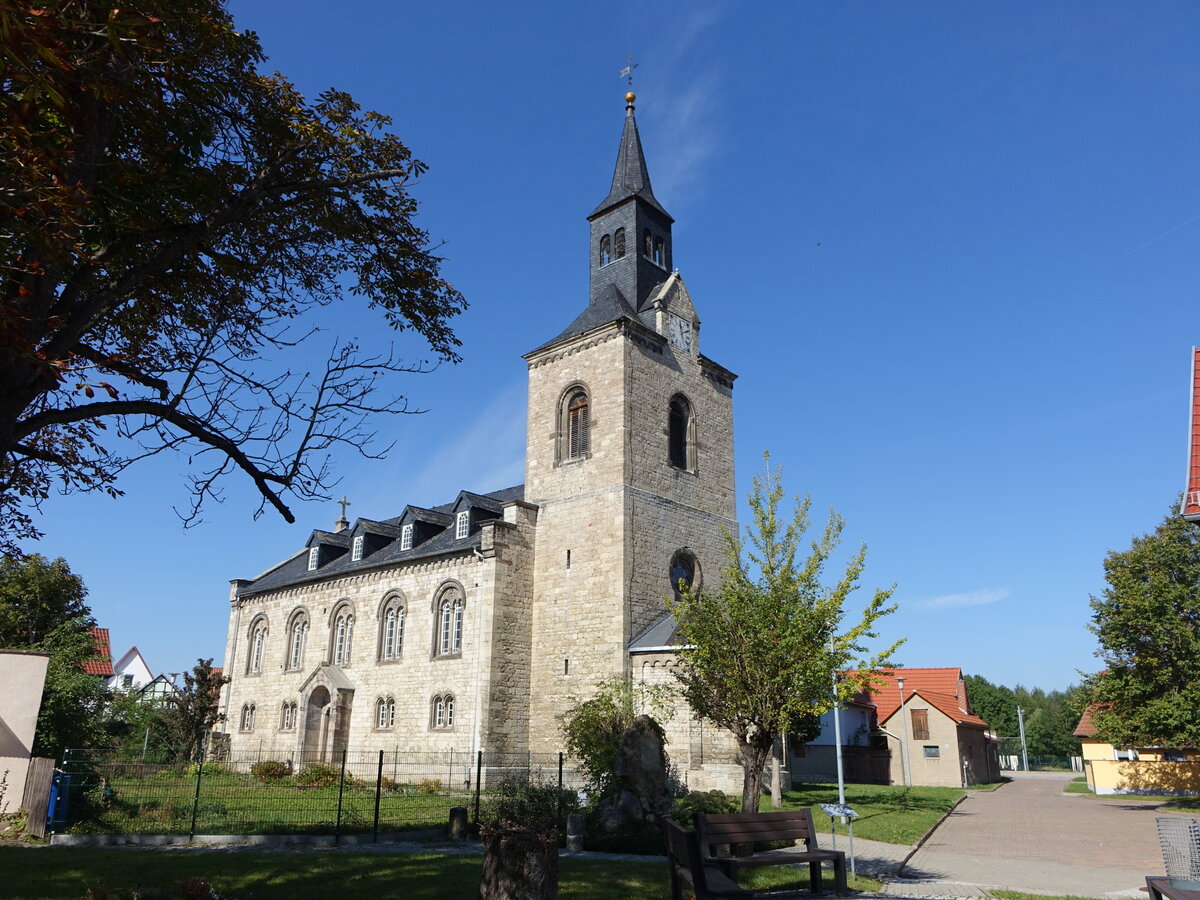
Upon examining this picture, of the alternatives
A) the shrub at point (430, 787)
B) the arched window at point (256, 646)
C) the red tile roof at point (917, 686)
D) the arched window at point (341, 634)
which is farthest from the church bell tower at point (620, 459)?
the red tile roof at point (917, 686)

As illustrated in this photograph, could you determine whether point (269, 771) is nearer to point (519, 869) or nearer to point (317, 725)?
point (317, 725)

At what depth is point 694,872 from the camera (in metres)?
7.43

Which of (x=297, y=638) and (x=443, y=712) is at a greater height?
(x=297, y=638)

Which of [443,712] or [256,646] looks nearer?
[443,712]

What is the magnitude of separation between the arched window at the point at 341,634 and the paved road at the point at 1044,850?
22.6 m

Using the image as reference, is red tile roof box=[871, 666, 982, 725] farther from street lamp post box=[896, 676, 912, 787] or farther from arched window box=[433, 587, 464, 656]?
arched window box=[433, 587, 464, 656]

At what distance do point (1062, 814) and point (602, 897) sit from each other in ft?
74.4

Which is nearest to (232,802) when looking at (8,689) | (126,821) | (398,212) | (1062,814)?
(126,821)

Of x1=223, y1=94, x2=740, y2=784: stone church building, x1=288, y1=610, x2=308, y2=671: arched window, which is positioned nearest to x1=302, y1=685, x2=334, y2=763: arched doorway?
x1=223, y1=94, x2=740, y2=784: stone church building

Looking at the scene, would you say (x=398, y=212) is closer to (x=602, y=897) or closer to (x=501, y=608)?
(x=602, y=897)

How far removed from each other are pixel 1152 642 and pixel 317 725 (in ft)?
99.4

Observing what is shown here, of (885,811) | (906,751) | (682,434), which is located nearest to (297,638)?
(682,434)

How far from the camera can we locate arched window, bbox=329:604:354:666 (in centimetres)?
3409

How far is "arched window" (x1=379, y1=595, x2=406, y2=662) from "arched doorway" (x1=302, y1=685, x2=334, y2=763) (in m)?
3.03
